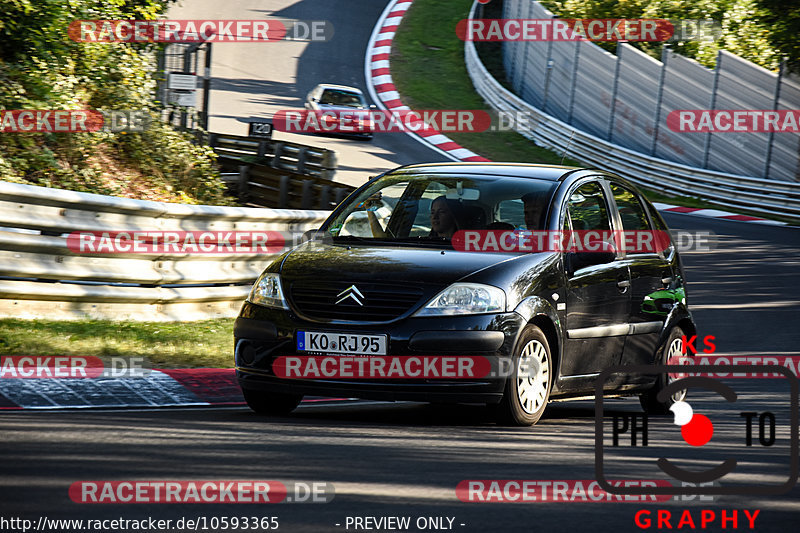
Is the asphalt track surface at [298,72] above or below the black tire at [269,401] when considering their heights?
above

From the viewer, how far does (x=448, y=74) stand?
37.7m

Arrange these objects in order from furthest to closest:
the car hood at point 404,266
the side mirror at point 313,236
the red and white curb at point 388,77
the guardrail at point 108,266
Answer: the red and white curb at point 388,77 → the guardrail at point 108,266 → the side mirror at point 313,236 → the car hood at point 404,266

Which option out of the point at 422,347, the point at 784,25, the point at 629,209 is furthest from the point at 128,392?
the point at 784,25

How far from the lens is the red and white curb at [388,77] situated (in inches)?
1179

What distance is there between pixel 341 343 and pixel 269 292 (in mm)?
682

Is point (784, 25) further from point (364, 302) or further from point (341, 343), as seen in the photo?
point (341, 343)

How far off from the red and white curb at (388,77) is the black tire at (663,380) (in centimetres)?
2010

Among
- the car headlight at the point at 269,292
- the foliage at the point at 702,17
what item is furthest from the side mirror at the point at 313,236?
the foliage at the point at 702,17

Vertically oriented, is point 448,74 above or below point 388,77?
above

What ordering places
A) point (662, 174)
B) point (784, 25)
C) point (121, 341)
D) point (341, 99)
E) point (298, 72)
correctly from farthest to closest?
point (298, 72), point (341, 99), point (662, 174), point (784, 25), point (121, 341)

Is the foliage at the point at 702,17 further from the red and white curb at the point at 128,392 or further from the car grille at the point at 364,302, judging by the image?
the car grille at the point at 364,302

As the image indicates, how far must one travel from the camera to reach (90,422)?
6.40 metres

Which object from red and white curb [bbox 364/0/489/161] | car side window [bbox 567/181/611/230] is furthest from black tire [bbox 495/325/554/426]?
red and white curb [bbox 364/0/489/161]

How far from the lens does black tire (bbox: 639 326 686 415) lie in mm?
8523
